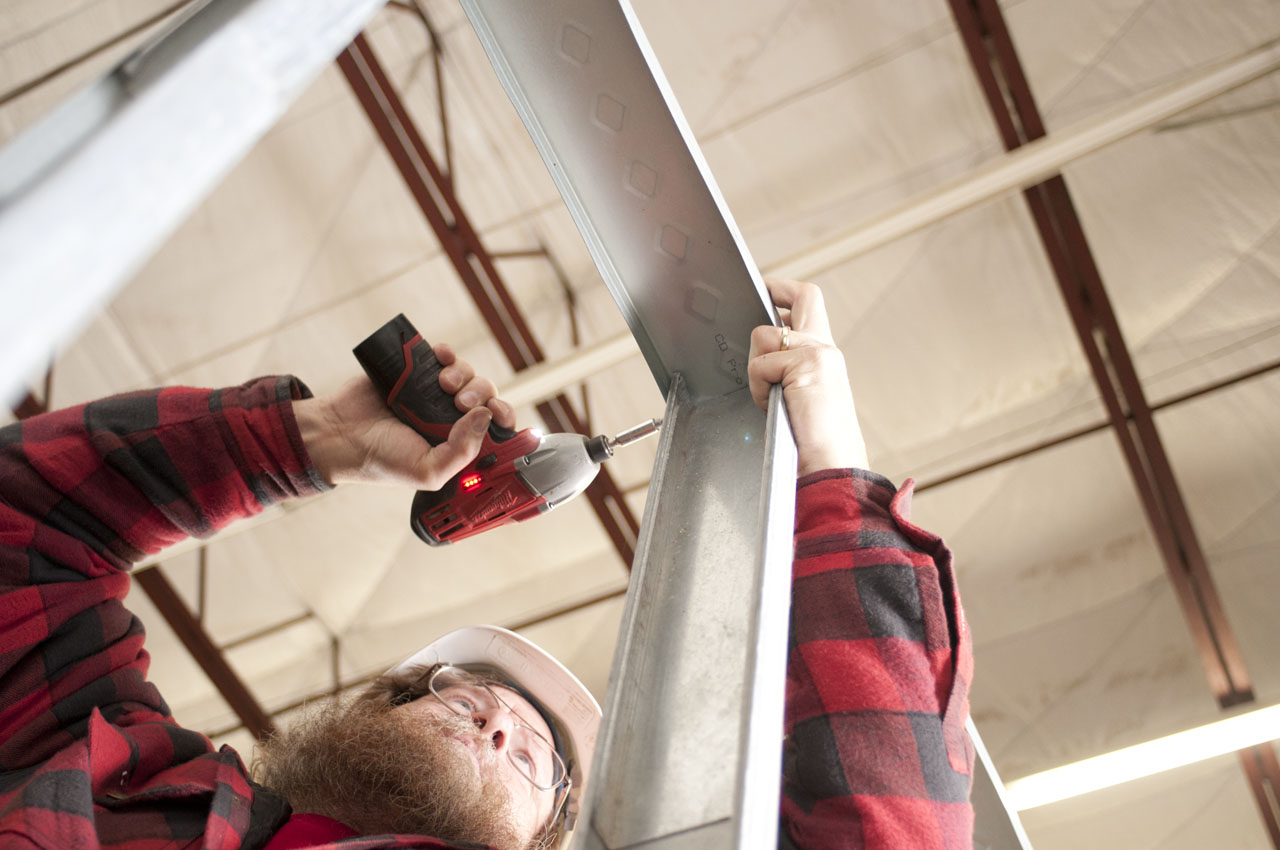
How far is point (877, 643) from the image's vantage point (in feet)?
3.77

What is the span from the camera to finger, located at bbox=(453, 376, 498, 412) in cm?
197

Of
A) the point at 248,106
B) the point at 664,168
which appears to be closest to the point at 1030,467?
the point at 664,168

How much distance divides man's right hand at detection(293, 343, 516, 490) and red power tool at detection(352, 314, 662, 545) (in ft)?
0.09

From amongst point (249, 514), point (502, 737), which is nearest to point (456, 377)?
point (249, 514)

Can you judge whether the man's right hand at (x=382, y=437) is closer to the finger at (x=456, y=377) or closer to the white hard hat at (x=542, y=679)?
the finger at (x=456, y=377)

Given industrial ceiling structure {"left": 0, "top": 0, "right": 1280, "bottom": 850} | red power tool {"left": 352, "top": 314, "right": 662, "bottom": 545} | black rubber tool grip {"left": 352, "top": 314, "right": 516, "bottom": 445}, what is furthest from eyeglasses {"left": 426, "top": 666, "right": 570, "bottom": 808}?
industrial ceiling structure {"left": 0, "top": 0, "right": 1280, "bottom": 850}

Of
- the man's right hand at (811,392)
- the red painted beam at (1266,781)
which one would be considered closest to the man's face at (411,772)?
the man's right hand at (811,392)

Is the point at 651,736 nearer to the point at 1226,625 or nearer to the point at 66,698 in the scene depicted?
the point at 66,698

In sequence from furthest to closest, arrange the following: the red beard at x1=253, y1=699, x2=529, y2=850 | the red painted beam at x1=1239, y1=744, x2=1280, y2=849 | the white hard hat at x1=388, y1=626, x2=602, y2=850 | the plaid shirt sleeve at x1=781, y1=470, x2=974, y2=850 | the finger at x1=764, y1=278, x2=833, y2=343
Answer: the red painted beam at x1=1239, y1=744, x2=1280, y2=849 → the white hard hat at x1=388, y1=626, x2=602, y2=850 → the red beard at x1=253, y1=699, x2=529, y2=850 → the finger at x1=764, y1=278, x2=833, y2=343 → the plaid shirt sleeve at x1=781, y1=470, x2=974, y2=850

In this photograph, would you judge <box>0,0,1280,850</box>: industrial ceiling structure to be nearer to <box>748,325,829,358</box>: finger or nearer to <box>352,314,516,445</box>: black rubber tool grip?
<box>352,314,516,445</box>: black rubber tool grip

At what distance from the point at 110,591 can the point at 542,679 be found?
3.86 feet

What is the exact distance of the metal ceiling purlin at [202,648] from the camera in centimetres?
669

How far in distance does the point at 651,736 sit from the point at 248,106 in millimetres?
772

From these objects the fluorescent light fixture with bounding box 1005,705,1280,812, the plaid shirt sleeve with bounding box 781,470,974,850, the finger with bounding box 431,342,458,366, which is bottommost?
the fluorescent light fixture with bounding box 1005,705,1280,812
